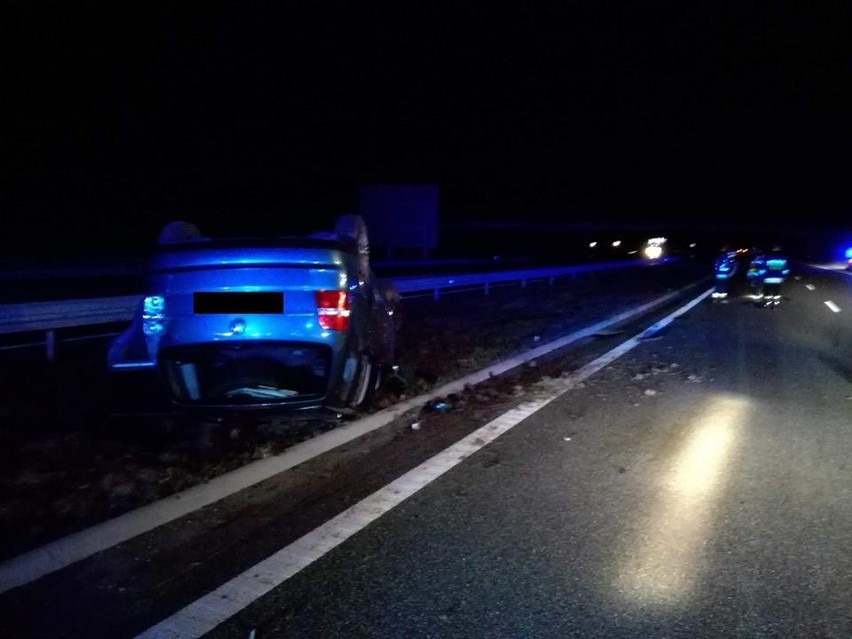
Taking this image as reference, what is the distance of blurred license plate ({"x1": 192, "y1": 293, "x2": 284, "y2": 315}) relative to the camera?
6598 millimetres

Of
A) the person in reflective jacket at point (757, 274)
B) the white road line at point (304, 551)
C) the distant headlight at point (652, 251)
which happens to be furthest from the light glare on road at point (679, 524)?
the distant headlight at point (652, 251)

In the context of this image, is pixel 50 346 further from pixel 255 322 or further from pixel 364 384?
pixel 255 322

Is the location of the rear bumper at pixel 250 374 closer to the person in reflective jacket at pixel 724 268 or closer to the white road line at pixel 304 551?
the white road line at pixel 304 551

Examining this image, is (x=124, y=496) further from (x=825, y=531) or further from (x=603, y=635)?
(x=825, y=531)

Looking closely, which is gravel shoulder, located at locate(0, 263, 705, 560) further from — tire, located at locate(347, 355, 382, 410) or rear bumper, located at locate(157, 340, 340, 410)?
tire, located at locate(347, 355, 382, 410)

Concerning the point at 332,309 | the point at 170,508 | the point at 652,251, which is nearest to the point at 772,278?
the point at 332,309

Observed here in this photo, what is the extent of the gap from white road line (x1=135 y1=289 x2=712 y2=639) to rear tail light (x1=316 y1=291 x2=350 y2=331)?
1.37 m

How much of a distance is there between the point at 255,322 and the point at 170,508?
1657 millimetres

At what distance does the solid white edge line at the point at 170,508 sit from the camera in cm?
468

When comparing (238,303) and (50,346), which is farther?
(50,346)

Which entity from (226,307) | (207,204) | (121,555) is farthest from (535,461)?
(207,204)

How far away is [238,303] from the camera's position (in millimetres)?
6598

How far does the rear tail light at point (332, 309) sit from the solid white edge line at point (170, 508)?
121cm

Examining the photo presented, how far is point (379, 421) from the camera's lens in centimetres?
826
